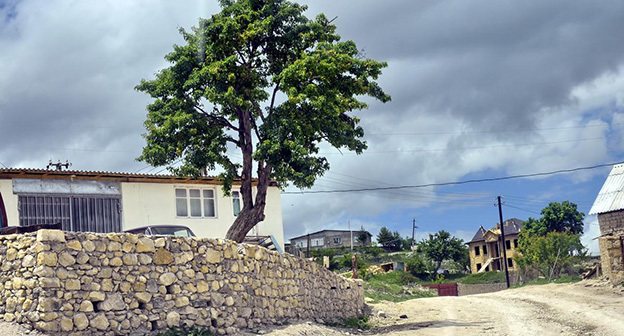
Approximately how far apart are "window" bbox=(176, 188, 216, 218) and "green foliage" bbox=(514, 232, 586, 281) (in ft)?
84.5

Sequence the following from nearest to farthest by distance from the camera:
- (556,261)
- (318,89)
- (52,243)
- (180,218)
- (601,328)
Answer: (52,243)
(601,328)
(318,89)
(180,218)
(556,261)

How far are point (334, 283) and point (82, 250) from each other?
11817 millimetres

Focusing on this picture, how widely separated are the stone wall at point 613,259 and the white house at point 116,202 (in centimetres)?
1522

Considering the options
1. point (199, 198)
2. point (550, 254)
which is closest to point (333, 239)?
point (550, 254)

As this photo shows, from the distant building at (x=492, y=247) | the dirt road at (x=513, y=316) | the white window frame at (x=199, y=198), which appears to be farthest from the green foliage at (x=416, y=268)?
the white window frame at (x=199, y=198)

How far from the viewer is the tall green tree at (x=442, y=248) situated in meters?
79.5

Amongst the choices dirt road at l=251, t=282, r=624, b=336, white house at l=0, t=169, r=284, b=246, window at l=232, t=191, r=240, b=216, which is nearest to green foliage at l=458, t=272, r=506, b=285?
dirt road at l=251, t=282, r=624, b=336

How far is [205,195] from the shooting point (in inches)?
1305

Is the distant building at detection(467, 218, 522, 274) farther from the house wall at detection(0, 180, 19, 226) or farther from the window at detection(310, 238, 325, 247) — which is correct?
the house wall at detection(0, 180, 19, 226)

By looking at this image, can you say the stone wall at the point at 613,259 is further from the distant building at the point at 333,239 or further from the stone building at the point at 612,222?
the distant building at the point at 333,239

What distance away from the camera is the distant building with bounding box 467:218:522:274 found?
79812 mm

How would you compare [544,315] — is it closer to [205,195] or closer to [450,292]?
[205,195]

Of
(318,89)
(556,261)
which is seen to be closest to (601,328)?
(318,89)

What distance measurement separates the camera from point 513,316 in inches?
927
